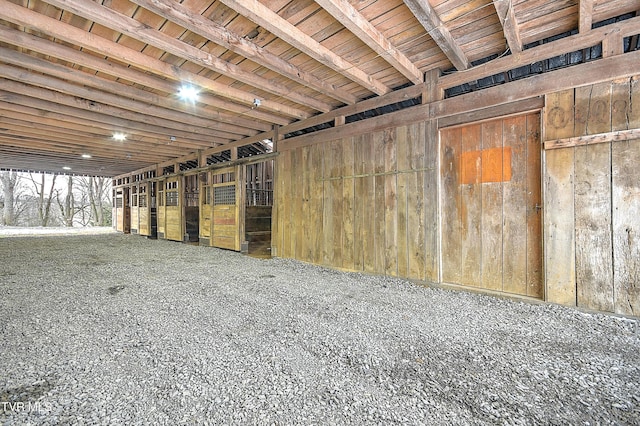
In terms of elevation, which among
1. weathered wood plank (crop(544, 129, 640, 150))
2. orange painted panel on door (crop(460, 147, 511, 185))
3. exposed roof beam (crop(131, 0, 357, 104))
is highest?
exposed roof beam (crop(131, 0, 357, 104))

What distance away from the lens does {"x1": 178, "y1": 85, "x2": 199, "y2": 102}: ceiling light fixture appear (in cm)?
367

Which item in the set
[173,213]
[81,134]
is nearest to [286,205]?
[81,134]

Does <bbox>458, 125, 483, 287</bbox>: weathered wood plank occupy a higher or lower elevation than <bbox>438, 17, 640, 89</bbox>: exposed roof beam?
lower

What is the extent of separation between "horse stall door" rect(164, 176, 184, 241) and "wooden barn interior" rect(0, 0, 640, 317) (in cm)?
331

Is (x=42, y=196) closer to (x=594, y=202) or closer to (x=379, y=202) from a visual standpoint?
(x=379, y=202)

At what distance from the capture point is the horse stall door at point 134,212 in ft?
32.3

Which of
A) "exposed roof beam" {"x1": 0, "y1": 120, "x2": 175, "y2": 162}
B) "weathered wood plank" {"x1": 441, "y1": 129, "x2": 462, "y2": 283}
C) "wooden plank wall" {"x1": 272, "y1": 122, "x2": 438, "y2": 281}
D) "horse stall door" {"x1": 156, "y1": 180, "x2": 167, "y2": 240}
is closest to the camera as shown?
"weathered wood plank" {"x1": 441, "y1": 129, "x2": 462, "y2": 283}

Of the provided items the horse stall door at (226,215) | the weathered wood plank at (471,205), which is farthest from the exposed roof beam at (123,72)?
the weathered wood plank at (471,205)

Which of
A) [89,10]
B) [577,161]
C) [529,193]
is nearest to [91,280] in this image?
[89,10]

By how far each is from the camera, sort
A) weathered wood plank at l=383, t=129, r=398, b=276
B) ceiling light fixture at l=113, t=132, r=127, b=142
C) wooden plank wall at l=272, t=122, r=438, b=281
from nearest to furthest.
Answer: wooden plank wall at l=272, t=122, r=438, b=281
weathered wood plank at l=383, t=129, r=398, b=276
ceiling light fixture at l=113, t=132, r=127, b=142

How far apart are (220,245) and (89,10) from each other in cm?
489

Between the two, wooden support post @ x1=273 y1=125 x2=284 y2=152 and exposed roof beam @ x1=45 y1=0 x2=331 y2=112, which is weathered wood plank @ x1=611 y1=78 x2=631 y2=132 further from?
wooden support post @ x1=273 y1=125 x2=284 y2=152

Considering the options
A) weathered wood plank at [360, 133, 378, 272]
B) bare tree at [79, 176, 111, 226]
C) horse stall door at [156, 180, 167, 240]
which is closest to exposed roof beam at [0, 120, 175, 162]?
horse stall door at [156, 180, 167, 240]

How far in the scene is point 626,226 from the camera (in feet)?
7.51
